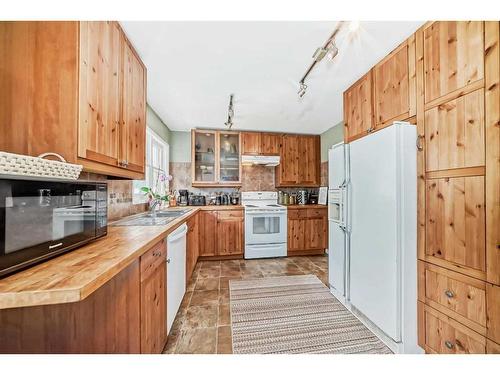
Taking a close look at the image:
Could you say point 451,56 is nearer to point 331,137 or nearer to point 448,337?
point 448,337

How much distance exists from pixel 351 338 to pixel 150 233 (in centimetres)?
174

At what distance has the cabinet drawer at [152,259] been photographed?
1123 millimetres

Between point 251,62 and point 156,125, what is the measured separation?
1936 millimetres

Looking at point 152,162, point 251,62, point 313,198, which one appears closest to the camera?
point 251,62

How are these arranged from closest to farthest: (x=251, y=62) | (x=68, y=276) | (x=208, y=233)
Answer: (x=68, y=276) → (x=251, y=62) → (x=208, y=233)

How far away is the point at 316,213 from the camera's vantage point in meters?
3.75

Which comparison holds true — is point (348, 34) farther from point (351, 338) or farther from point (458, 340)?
point (351, 338)

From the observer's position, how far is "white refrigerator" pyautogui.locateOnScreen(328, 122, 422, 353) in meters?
1.42

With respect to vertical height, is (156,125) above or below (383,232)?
above

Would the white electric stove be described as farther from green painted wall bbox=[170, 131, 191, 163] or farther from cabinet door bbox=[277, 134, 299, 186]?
green painted wall bbox=[170, 131, 191, 163]

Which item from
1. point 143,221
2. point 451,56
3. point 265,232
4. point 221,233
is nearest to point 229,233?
point 221,233

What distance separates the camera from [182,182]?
3.90 m

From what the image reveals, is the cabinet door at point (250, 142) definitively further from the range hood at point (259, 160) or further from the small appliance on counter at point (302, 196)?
the small appliance on counter at point (302, 196)
